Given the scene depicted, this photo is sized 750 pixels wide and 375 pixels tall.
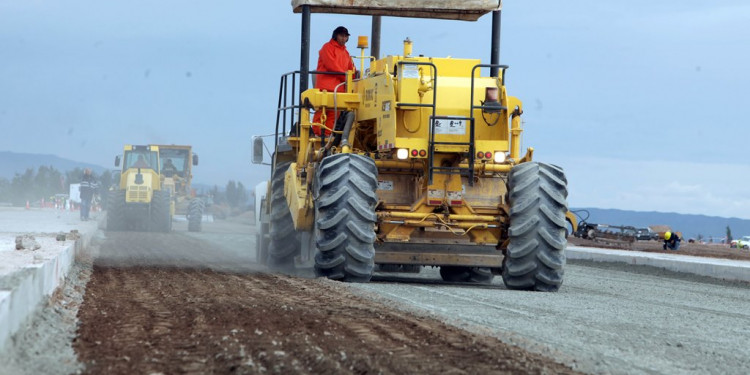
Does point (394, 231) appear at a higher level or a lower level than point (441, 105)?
lower

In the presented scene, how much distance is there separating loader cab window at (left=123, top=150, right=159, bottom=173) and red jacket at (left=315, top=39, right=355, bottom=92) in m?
24.3

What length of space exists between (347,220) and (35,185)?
8577 centimetres

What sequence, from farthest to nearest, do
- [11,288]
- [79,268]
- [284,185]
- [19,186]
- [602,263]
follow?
1. [19,186]
2. [602,263]
3. [284,185]
4. [79,268]
5. [11,288]

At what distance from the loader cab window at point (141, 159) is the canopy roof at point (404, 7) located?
81.6 ft

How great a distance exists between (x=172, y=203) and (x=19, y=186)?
56420 mm

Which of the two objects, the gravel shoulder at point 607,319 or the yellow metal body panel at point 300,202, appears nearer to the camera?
the gravel shoulder at point 607,319

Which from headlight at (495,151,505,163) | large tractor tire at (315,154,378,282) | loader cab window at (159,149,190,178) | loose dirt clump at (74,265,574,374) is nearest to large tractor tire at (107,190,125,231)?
loader cab window at (159,149,190,178)

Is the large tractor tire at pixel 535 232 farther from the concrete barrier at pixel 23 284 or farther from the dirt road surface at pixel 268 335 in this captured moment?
the concrete barrier at pixel 23 284

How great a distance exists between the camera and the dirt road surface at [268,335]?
22.4ft

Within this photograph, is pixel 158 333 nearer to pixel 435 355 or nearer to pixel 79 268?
pixel 435 355

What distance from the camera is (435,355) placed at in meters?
7.38

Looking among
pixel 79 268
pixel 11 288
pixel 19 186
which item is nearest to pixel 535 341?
pixel 11 288

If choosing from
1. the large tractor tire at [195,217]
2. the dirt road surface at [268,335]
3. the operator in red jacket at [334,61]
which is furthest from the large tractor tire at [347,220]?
the large tractor tire at [195,217]

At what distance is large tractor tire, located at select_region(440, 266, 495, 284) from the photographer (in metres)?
16.8
